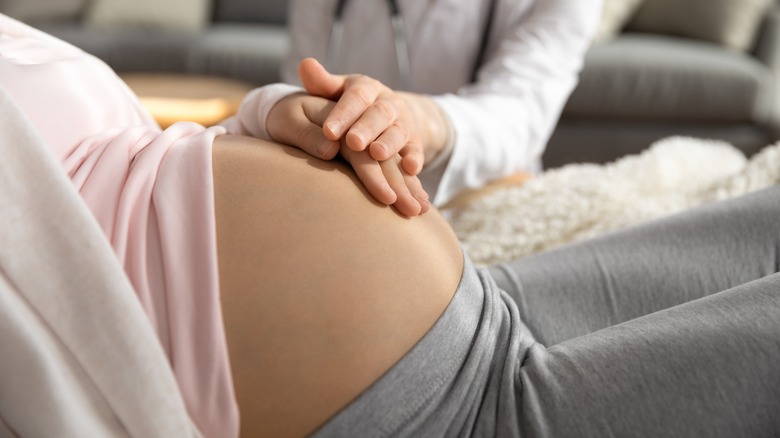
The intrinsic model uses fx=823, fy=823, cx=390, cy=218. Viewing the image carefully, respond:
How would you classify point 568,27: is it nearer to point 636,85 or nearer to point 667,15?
point 636,85

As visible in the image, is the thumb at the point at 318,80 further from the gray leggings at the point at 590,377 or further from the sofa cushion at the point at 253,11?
the sofa cushion at the point at 253,11

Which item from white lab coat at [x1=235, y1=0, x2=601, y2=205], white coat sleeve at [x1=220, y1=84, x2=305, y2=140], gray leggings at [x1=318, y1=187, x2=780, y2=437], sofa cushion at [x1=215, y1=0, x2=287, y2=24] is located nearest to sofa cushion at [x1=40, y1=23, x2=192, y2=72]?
sofa cushion at [x1=215, y1=0, x2=287, y2=24]

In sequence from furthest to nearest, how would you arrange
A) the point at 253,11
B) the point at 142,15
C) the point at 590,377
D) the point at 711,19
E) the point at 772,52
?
1. the point at 253,11
2. the point at 142,15
3. the point at 711,19
4. the point at 772,52
5. the point at 590,377

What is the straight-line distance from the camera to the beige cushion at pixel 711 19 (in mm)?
2752

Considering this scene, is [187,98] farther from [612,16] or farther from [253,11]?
[612,16]

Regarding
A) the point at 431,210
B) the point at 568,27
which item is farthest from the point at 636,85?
the point at 431,210

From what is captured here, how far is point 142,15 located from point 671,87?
198 cm

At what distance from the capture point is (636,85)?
257 cm

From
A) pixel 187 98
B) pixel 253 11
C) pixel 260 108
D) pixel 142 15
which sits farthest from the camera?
pixel 253 11

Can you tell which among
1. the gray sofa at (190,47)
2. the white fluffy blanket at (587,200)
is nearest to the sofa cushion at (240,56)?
the gray sofa at (190,47)

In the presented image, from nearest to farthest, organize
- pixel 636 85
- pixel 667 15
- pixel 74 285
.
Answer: pixel 74 285 < pixel 636 85 < pixel 667 15

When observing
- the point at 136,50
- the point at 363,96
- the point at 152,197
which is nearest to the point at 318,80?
the point at 363,96

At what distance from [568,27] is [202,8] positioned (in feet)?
7.66

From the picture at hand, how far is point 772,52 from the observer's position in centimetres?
268
